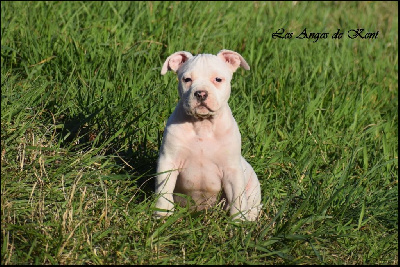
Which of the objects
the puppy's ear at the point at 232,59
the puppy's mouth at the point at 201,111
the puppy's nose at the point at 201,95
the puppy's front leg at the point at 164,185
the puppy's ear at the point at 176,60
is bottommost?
the puppy's front leg at the point at 164,185

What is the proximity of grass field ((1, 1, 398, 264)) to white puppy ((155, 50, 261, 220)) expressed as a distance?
0.20 m

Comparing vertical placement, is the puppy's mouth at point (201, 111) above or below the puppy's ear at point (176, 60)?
below

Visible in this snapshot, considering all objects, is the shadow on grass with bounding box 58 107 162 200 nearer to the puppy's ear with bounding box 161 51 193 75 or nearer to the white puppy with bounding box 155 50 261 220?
the white puppy with bounding box 155 50 261 220

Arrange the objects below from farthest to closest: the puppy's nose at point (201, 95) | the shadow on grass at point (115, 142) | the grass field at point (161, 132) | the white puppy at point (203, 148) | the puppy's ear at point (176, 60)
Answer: the shadow on grass at point (115, 142) < the puppy's ear at point (176, 60) < the white puppy at point (203, 148) < the puppy's nose at point (201, 95) < the grass field at point (161, 132)

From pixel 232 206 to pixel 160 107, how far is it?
1482 millimetres

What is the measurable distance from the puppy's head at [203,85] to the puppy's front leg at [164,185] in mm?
433

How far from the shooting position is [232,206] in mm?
5297

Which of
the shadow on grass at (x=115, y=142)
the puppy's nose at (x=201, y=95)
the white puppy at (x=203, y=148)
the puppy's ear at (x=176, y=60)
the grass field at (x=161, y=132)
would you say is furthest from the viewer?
the shadow on grass at (x=115, y=142)

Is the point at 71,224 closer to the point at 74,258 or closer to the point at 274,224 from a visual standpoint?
the point at 74,258

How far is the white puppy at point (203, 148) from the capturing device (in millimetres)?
5117

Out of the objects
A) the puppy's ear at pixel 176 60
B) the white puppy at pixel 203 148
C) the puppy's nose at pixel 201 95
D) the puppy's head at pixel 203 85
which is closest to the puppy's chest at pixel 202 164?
the white puppy at pixel 203 148

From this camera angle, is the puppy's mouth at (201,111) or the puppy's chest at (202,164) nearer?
the puppy's mouth at (201,111)

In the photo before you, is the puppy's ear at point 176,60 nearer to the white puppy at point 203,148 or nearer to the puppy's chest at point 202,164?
the white puppy at point 203,148

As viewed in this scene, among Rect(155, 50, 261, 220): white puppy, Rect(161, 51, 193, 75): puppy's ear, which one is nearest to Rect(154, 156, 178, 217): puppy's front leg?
Rect(155, 50, 261, 220): white puppy
